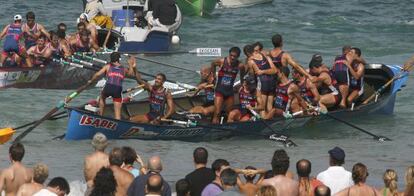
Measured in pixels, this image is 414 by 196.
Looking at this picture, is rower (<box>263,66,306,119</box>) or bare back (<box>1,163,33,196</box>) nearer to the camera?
bare back (<box>1,163,33,196</box>)

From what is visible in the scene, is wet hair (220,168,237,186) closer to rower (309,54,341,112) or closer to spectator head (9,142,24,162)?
spectator head (9,142,24,162)

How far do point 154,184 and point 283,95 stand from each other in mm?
9033

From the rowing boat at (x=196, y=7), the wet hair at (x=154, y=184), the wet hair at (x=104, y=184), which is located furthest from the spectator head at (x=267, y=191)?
the rowing boat at (x=196, y=7)

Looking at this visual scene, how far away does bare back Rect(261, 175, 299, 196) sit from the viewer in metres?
11.6

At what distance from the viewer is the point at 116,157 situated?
11938 mm

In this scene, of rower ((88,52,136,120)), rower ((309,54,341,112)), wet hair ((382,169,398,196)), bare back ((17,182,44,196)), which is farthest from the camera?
rower ((309,54,341,112))

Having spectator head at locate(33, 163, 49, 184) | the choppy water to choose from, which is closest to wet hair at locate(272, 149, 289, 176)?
spectator head at locate(33, 163, 49, 184)

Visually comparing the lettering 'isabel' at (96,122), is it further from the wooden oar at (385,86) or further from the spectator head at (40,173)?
the spectator head at (40,173)

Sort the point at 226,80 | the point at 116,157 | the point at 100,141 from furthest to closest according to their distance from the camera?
the point at 226,80, the point at 100,141, the point at 116,157

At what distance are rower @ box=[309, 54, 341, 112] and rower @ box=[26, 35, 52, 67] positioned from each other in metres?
6.18

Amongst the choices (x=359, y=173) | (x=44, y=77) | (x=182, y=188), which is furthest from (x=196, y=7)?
(x=182, y=188)

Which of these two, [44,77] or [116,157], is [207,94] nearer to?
[44,77]

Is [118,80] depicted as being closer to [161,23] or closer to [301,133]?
[301,133]

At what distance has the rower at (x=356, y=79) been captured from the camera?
21.0m
